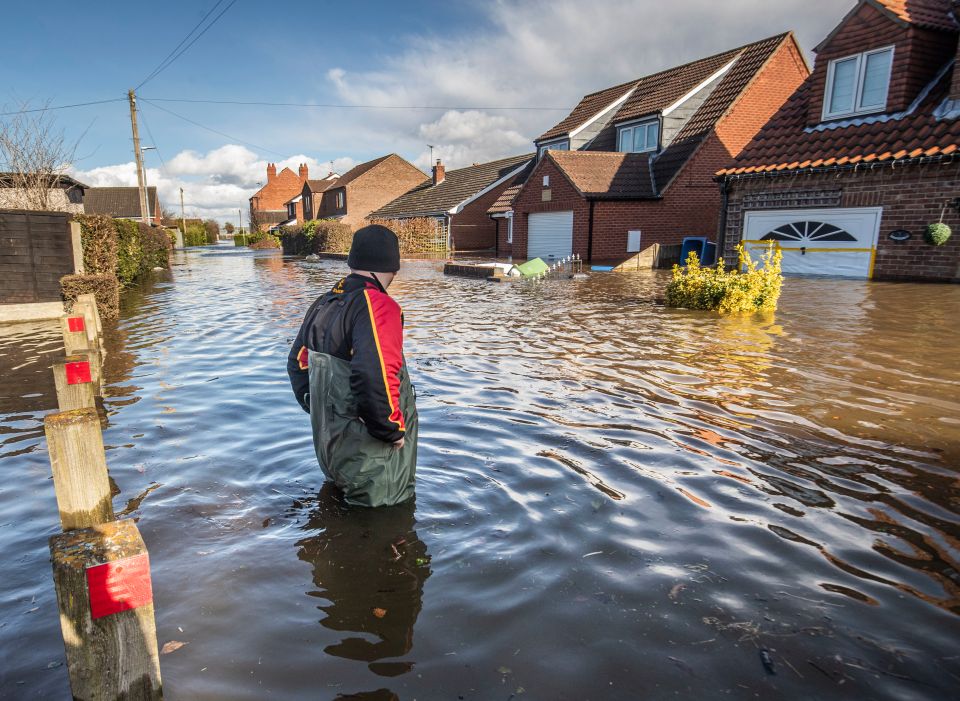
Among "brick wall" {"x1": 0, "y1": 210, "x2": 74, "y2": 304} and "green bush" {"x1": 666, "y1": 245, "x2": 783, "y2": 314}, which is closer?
"green bush" {"x1": 666, "y1": 245, "x2": 783, "y2": 314}

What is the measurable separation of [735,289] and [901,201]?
22.1 feet

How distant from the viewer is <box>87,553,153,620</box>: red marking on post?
6.21 feet

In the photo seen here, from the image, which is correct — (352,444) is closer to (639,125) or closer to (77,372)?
(77,372)

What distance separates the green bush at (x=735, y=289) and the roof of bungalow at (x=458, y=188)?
29617 millimetres

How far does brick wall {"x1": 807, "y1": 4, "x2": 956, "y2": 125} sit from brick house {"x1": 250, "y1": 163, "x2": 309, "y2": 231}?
82.0m

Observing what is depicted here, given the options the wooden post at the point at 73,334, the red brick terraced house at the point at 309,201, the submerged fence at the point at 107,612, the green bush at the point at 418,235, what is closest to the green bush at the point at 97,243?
the wooden post at the point at 73,334

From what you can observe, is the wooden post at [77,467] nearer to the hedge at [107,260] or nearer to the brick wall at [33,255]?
the hedge at [107,260]

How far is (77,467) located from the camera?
93.4 inches

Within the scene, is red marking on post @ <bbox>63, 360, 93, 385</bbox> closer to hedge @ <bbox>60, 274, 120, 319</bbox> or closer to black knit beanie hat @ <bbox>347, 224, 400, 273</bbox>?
black knit beanie hat @ <bbox>347, 224, 400, 273</bbox>

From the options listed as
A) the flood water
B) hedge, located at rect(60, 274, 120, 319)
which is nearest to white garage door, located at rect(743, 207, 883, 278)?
the flood water

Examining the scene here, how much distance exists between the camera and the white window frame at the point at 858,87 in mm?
15531

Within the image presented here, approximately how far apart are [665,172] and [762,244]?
8614mm

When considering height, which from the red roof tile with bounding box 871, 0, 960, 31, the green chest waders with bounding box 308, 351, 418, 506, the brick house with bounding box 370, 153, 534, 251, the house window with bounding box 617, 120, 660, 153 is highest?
the red roof tile with bounding box 871, 0, 960, 31

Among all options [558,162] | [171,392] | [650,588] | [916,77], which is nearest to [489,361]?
[171,392]
